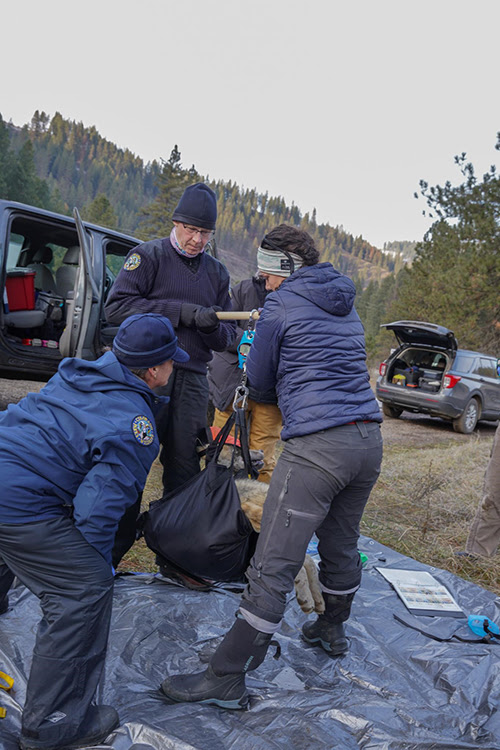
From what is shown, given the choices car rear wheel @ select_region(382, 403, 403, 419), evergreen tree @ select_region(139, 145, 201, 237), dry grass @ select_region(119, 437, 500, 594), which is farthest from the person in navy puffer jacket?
evergreen tree @ select_region(139, 145, 201, 237)

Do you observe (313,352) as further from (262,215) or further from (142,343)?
(262,215)

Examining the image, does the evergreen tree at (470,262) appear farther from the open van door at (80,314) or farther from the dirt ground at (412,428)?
the open van door at (80,314)

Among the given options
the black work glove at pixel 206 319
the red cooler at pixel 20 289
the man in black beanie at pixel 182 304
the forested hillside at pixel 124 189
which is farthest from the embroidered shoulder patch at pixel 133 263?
the forested hillside at pixel 124 189

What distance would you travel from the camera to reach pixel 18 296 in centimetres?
555

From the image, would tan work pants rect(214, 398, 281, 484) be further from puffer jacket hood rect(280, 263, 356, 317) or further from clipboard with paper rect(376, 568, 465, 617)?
puffer jacket hood rect(280, 263, 356, 317)

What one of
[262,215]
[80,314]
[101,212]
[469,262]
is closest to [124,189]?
[262,215]

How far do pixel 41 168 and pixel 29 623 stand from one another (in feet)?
401

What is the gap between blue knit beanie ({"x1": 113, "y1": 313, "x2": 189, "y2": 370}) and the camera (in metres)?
2.02

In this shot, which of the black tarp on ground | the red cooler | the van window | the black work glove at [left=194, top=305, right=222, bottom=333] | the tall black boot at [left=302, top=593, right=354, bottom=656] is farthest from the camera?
the van window

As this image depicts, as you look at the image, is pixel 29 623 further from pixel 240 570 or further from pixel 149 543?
pixel 240 570

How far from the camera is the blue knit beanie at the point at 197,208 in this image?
→ 2.78 metres

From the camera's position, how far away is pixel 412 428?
10398 millimetres

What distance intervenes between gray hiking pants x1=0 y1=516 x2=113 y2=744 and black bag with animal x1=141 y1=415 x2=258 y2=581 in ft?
1.97

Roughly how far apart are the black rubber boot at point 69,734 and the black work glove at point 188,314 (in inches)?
64.8
